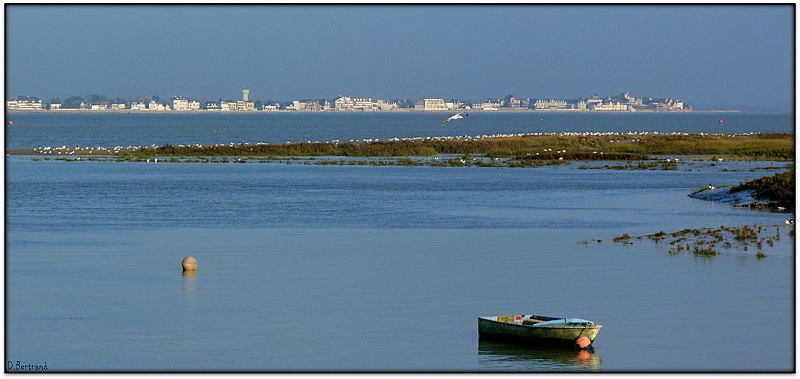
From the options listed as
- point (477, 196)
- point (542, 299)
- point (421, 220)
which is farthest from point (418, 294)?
point (477, 196)

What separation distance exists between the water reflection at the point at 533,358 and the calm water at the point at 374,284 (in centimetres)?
6

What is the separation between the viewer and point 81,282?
1040 inches

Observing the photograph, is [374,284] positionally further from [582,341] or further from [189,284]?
[582,341]

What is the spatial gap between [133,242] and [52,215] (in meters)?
11.2

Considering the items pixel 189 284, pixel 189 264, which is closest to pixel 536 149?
pixel 189 264

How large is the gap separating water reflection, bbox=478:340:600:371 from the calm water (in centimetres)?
6

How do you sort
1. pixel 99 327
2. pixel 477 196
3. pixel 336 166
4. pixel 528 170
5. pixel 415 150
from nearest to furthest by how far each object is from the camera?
1. pixel 99 327
2. pixel 477 196
3. pixel 528 170
4. pixel 336 166
5. pixel 415 150

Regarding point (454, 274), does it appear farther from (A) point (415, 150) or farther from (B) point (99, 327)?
(A) point (415, 150)

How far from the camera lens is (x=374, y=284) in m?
26.2

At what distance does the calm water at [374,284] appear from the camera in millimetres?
19172

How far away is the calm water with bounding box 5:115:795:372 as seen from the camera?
19.2 metres

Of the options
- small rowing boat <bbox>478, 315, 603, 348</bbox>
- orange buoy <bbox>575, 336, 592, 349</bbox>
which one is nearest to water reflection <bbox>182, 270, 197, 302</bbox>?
small rowing boat <bbox>478, 315, 603, 348</bbox>

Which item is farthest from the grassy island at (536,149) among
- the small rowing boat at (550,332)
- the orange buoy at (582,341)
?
the orange buoy at (582,341)

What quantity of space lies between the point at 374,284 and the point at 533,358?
27.1ft
